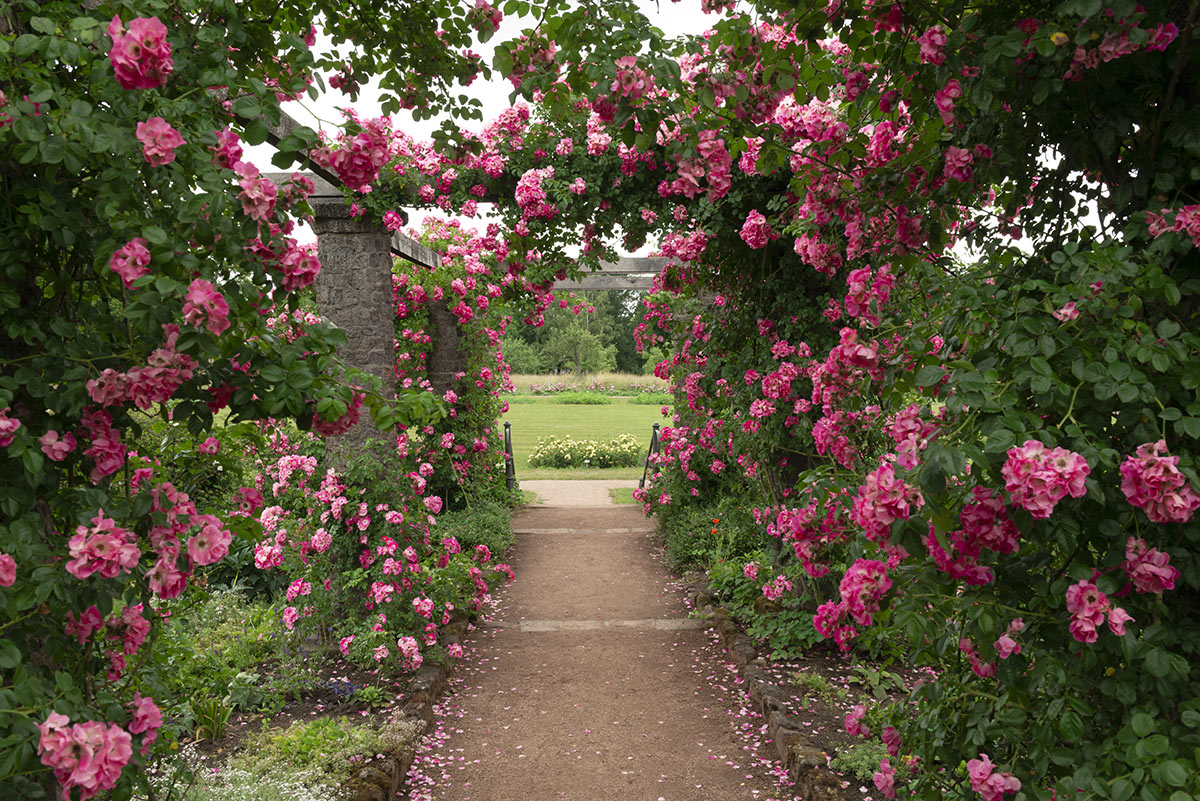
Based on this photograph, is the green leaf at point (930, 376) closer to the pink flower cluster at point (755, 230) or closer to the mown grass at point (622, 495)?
the pink flower cluster at point (755, 230)

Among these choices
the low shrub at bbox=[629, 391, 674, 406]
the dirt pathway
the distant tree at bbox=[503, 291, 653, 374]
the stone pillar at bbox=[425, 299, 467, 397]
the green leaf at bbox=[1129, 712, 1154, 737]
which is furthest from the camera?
the distant tree at bbox=[503, 291, 653, 374]

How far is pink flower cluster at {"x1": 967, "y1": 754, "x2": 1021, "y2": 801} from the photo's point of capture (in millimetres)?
1518

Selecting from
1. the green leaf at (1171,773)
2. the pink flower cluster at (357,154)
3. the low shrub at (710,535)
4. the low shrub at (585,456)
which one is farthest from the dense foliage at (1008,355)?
the low shrub at (585,456)

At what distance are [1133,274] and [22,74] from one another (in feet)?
6.19

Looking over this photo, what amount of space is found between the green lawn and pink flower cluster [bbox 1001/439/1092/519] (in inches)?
508

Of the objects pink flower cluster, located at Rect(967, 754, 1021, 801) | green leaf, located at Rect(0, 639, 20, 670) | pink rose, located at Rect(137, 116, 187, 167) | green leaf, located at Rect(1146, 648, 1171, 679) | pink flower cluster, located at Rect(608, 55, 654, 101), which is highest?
pink flower cluster, located at Rect(608, 55, 654, 101)

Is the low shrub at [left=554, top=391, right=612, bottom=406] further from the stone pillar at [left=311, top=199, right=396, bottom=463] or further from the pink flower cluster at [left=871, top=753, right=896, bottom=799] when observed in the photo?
the pink flower cluster at [left=871, top=753, right=896, bottom=799]

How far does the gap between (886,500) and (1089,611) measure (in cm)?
37

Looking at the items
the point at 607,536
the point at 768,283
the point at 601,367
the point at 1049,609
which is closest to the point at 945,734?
the point at 1049,609

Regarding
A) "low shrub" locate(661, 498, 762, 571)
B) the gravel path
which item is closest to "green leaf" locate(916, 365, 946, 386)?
"low shrub" locate(661, 498, 762, 571)

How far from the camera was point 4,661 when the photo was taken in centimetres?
114

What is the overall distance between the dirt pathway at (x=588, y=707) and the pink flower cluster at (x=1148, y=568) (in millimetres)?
2321

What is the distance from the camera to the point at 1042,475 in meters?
1.21

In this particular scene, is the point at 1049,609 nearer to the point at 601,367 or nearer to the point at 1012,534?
the point at 1012,534
